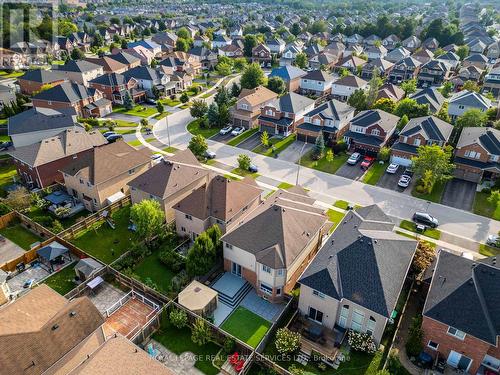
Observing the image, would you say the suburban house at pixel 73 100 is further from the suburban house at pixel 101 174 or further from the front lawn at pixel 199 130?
the suburban house at pixel 101 174

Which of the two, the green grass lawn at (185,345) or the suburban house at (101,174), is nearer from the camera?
the green grass lawn at (185,345)

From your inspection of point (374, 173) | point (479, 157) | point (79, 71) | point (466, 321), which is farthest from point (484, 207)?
point (79, 71)

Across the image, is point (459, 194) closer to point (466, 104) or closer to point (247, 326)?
point (466, 104)

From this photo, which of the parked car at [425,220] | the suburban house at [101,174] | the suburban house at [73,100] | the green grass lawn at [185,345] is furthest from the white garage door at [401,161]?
the suburban house at [73,100]

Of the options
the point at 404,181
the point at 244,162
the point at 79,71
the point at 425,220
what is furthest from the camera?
the point at 79,71

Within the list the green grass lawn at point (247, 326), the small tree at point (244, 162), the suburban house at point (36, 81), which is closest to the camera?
the green grass lawn at point (247, 326)

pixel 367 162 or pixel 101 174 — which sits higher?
pixel 101 174

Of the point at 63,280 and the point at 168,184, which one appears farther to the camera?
the point at 168,184
